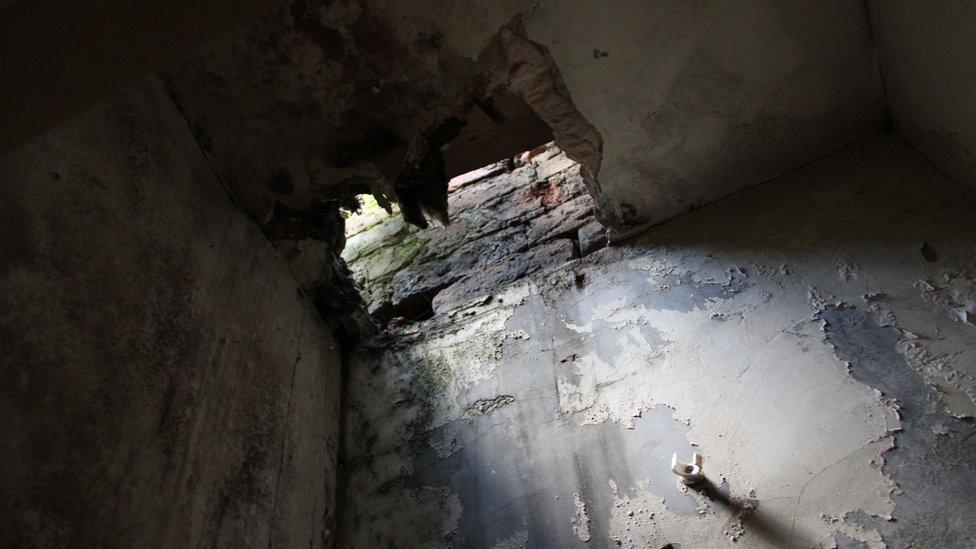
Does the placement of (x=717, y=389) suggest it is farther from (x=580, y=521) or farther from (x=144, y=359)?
(x=144, y=359)

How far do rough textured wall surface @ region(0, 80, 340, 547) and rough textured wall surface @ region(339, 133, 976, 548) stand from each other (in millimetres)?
418

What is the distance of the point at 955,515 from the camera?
148cm

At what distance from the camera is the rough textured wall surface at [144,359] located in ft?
4.11

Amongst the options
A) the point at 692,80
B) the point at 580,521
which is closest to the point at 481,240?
the point at 692,80

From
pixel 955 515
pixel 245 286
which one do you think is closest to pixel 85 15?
pixel 245 286

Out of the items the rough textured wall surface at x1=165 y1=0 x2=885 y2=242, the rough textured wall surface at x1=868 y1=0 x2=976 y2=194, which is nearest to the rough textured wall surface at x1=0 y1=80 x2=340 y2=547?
the rough textured wall surface at x1=165 y1=0 x2=885 y2=242

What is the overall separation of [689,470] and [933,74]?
4.85ft

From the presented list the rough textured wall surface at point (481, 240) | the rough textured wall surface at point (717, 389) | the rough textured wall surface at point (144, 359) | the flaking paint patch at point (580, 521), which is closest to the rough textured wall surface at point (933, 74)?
the rough textured wall surface at point (717, 389)

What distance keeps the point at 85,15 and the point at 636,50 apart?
6.06ft

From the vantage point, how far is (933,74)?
6.55 ft

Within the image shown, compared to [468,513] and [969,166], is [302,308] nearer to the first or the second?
[468,513]

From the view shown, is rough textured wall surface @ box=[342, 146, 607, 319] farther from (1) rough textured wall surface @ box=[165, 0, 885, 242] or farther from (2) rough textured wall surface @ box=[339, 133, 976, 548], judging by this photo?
(1) rough textured wall surface @ box=[165, 0, 885, 242]

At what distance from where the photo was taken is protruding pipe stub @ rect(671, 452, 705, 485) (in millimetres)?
1739

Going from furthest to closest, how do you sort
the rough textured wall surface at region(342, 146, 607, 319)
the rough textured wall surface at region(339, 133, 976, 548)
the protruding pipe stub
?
1. the rough textured wall surface at region(342, 146, 607, 319)
2. the protruding pipe stub
3. the rough textured wall surface at region(339, 133, 976, 548)
